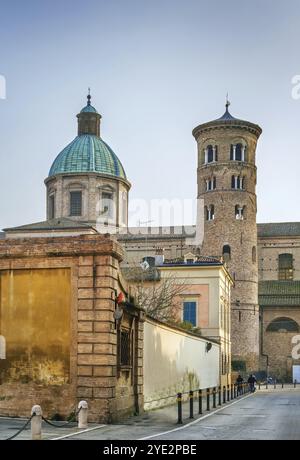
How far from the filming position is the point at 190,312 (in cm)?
5047

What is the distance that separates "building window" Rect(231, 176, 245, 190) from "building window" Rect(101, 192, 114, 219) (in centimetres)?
1116

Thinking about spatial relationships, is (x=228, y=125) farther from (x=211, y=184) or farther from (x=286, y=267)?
(x=286, y=267)

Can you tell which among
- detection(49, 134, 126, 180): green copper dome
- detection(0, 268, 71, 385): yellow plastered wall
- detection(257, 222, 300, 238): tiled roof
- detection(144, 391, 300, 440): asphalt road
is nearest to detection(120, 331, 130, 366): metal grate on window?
detection(0, 268, 71, 385): yellow plastered wall

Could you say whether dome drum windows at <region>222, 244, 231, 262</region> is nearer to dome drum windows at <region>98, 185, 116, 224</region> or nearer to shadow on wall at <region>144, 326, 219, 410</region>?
dome drum windows at <region>98, 185, 116, 224</region>

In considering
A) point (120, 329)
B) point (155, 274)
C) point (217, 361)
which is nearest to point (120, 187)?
point (155, 274)

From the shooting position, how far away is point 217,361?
49344 millimetres

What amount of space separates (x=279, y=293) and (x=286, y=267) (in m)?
5.89

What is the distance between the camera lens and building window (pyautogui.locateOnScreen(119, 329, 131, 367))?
21688mm

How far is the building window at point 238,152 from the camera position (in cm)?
7188

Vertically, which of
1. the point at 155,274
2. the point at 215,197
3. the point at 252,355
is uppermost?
the point at 215,197

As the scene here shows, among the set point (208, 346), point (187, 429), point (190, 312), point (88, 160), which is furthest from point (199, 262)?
point (187, 429)

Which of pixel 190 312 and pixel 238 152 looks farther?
pixel 238 152
